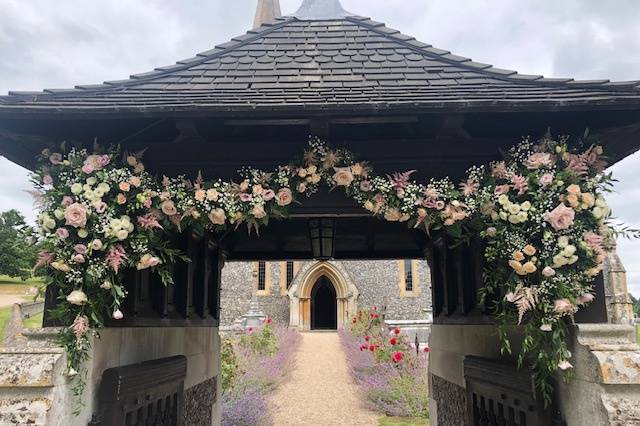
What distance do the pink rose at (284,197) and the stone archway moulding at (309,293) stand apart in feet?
72.1

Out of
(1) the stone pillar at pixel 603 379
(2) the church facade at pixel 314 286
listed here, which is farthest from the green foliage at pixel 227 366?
(2) the church facade at pixel 314 286

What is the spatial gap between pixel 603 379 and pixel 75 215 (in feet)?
9.62

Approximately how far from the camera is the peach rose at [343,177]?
10.3 ft

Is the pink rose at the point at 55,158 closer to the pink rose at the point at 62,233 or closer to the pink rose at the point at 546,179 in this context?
the pink rose at the point at 62,233

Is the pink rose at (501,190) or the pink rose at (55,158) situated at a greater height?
the pink rose at (55,158)

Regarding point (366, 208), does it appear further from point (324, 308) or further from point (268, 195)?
point (324, 308)

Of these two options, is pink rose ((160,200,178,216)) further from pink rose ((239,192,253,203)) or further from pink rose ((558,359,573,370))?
pink rose ((558,359,573,370))

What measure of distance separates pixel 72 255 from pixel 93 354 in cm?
60

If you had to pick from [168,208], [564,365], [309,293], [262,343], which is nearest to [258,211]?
[168,208]

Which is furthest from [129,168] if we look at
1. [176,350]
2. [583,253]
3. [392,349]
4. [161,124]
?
[392,349]

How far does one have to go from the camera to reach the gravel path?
9.83 metres

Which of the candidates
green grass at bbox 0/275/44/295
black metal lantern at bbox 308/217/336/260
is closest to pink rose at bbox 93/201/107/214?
black metal lantern at bbox 308/217/336/260

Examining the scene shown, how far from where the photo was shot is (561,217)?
9.36ft

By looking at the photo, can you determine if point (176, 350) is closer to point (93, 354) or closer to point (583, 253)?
point (93, 354)
